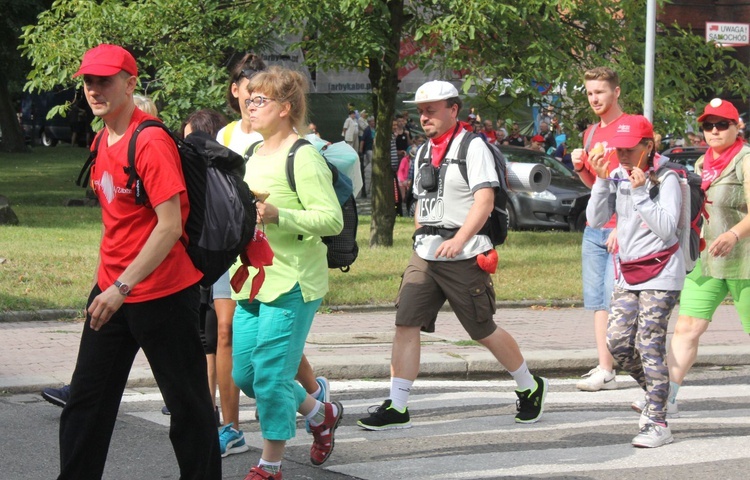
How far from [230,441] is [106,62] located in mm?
2367

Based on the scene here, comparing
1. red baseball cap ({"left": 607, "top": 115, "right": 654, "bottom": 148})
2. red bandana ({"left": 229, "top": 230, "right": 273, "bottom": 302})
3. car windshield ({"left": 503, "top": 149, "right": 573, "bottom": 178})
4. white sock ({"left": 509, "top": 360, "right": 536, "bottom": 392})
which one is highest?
red baseball cap ({"left": 607, "top": 115, "right": 654, "bottom": 148})

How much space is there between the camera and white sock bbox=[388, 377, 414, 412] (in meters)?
7.02

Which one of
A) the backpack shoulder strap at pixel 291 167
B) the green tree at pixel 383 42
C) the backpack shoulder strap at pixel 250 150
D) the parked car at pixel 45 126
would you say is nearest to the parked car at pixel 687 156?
the green tree at pixel 383 42

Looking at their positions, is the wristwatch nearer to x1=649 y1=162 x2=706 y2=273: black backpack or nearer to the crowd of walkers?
the crowd of walkers

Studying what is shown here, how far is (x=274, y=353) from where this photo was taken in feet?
18.1

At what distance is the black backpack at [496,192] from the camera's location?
690 centimetres

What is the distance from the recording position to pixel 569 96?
56.8 feet

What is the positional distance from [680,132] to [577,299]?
4.70 metres

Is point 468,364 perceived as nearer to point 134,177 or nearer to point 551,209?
point 134,177

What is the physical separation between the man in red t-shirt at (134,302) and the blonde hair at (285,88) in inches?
35.2

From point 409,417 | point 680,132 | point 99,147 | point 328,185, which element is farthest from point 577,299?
point 99,147

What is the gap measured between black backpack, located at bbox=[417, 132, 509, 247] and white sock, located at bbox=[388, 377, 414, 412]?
0.88 metres

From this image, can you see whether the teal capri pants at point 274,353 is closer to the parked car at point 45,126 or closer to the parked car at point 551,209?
the parked car at point 551,209

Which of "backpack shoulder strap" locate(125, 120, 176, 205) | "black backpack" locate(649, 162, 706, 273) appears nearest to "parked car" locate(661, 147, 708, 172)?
"black backpack" locate(649, 162, 706, 273)
